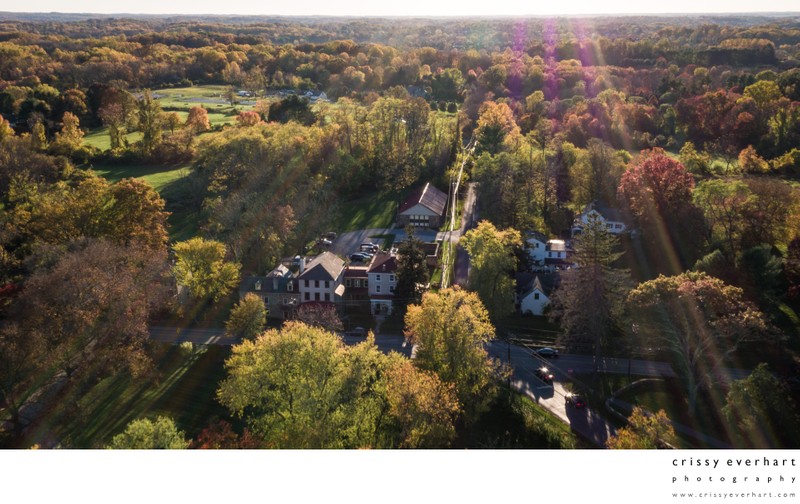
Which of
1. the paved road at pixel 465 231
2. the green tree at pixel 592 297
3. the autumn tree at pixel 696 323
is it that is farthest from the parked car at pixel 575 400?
the paved road at pixel 465 231

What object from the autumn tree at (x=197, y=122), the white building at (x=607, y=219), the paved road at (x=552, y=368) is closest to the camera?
the paved road at (x=552, y=368)

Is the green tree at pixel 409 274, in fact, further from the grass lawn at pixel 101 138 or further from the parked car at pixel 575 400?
the grass lawn at pixel 101 138

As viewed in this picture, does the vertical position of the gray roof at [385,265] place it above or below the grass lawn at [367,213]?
above

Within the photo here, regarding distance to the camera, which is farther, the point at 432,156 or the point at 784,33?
the point at 784,33

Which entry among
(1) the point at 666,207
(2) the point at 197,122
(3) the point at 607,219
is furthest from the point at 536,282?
(2) the point at 197,122

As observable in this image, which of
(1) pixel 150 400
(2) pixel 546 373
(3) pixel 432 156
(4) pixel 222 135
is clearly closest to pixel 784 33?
(3) pixel 432 156

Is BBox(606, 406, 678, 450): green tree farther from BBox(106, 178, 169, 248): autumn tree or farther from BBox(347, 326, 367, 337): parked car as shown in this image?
BBox(106, 178, 169, 248): autumn tree

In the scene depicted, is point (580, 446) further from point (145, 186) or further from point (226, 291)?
point (145, 186)
